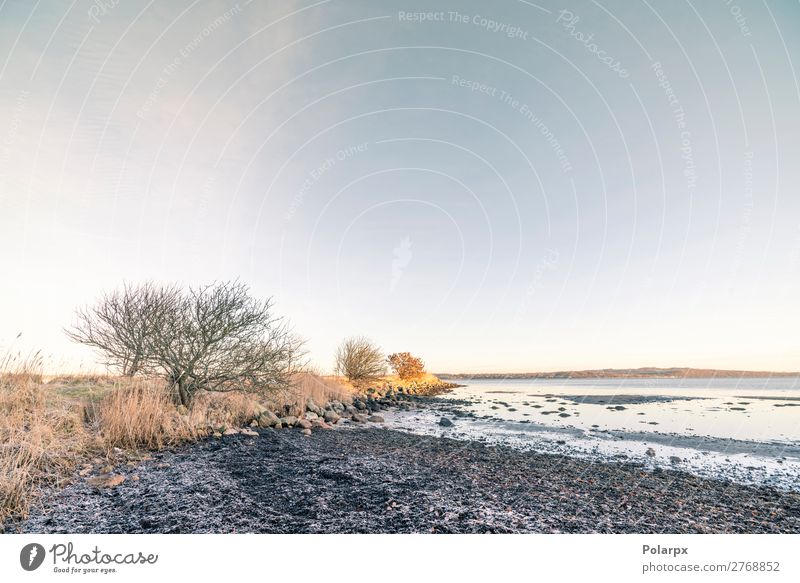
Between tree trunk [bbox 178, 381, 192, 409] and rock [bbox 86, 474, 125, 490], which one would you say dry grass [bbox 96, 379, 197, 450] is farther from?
tree trunk [bbox 178, 381, 192, 409]

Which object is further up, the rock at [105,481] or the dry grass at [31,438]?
the dry grass at [31,438]

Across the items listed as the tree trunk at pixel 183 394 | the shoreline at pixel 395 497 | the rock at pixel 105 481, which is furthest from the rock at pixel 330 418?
the rock at pixel 105 481

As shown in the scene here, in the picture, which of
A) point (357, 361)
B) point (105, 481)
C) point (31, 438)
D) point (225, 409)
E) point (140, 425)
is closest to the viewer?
point (105, 481)

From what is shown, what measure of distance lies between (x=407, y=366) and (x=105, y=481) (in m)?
35.5

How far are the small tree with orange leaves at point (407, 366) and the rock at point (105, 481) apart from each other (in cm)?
3184

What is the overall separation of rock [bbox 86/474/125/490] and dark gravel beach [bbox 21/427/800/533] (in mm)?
93

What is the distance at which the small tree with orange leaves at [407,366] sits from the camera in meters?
38.5

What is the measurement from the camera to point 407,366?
40000mm

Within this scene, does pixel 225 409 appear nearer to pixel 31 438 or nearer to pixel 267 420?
pixel 267 420

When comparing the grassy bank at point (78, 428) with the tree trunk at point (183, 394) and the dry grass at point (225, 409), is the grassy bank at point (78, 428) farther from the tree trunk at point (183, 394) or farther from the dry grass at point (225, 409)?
the tree trunk at point (183, 394)

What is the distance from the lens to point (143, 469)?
614cm

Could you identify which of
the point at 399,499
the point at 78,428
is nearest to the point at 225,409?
the point at 78,428
